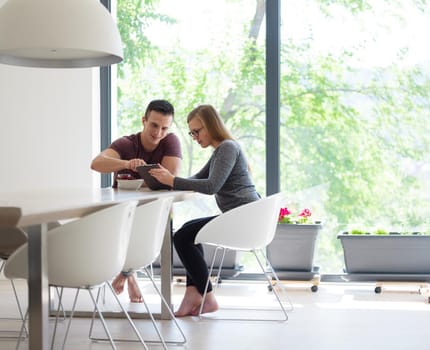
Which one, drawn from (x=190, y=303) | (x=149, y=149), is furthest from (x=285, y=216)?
(x=190, y=303)

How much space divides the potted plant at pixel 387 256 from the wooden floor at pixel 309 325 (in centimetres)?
11

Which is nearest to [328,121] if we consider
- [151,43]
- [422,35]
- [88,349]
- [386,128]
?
[386,128]

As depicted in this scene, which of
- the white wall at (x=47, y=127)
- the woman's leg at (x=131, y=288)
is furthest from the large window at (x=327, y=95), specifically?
the woman's leg at (x=131, y=288)

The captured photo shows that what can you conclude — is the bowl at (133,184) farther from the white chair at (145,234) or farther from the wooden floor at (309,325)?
the white chair at (145,234)

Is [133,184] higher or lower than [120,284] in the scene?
higher

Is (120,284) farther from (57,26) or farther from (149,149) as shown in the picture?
(57,26)

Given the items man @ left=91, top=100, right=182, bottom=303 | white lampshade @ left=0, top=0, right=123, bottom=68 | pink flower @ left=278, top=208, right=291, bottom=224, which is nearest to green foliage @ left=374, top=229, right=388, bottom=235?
pink flower @ left=278, top=208, right=291, bottom=224

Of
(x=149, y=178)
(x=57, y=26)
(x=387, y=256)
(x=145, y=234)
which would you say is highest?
(x=57, y=26)

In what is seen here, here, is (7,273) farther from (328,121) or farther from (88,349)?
(328,121)

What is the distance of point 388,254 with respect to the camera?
6078mm

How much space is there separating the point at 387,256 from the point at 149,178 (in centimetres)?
205

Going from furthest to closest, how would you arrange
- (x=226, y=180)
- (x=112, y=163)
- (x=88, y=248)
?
(x=112, y=163) → (x=226, y=180) → (x=88, y=248)

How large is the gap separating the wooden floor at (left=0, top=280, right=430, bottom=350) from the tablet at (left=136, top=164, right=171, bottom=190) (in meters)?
0.75

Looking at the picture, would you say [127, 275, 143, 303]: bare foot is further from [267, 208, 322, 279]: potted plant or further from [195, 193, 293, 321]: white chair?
[267, 208, 322, 279]: potted plant
